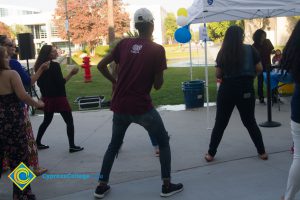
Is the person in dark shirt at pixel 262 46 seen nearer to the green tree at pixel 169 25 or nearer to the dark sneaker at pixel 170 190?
the dark sneaker at pixel 170 190

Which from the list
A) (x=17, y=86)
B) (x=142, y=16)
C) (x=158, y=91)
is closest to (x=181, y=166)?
(x=142, y=16)

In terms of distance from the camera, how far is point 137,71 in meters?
3.82

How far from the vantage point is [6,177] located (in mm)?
5086

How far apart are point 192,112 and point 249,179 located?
4.51 m

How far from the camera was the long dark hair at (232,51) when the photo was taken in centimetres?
477

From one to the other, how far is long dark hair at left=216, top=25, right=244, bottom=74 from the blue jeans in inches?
51.6

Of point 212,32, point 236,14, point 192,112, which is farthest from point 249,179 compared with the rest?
point 212,32

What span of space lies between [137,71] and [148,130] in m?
0.62

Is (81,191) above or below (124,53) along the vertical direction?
below

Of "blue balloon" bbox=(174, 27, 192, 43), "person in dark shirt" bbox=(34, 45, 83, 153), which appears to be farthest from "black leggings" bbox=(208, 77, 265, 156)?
"blue balloon" bbox=(174, 27, 192, 43)

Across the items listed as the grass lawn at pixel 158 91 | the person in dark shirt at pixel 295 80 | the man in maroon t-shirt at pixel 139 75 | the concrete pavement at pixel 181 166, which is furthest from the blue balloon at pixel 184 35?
the person in dark shirt at pixel 295 80

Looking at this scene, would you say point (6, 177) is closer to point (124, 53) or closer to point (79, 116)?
point (124, 53)

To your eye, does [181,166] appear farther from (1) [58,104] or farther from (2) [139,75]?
(1) [58,104]

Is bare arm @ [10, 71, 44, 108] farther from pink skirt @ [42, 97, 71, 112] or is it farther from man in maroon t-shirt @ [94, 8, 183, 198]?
pink skirt @ [42, 97, 71, 112]
